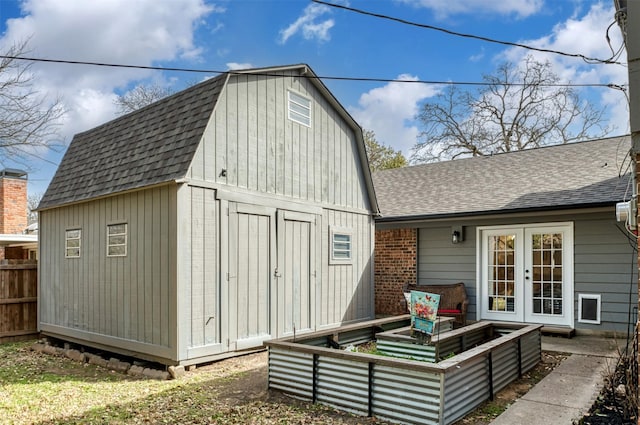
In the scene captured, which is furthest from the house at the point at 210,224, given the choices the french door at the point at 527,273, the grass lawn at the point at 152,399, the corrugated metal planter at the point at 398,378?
the french door at the point at 527,273

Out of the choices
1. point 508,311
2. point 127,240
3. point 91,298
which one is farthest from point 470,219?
point 91,298

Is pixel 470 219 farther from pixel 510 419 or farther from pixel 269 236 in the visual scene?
pixel 510 419

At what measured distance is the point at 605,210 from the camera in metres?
8.31

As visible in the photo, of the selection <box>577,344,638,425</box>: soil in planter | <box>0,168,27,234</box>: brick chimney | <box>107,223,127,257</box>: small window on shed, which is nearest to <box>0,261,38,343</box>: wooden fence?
<box>107,223,127,257</box>: small window on shed

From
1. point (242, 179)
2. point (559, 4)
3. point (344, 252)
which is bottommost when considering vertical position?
point (344, 252)

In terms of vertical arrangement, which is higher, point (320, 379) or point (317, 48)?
point (317, 48)

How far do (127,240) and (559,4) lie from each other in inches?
362

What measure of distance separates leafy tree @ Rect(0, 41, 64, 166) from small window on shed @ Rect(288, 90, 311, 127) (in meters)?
7.10

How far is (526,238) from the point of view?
9.36 meters

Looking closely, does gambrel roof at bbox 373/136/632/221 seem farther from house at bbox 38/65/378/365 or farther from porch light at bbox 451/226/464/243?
house at bbox 38/65/378/365

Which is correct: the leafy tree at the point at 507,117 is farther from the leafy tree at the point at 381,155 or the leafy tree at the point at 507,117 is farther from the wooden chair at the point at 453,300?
the wooden chair at the point at 453,300

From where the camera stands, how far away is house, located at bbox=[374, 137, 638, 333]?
837 centimetres

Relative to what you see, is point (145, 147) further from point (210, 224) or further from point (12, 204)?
point (12, 204)

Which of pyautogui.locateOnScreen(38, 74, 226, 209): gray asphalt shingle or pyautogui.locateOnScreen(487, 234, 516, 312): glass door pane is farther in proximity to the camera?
pyautogui.locateOnScreen(487, 234, 516, 312): glass door pane
